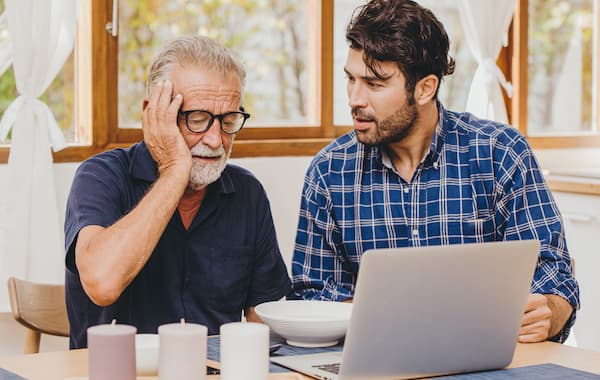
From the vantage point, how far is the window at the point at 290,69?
3428mm

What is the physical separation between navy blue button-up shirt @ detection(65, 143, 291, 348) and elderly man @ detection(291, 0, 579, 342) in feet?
0.43

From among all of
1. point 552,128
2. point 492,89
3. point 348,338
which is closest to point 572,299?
point 348,338

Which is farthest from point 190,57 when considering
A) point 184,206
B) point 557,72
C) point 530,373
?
point 557,72

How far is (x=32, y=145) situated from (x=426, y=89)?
1.35 metres

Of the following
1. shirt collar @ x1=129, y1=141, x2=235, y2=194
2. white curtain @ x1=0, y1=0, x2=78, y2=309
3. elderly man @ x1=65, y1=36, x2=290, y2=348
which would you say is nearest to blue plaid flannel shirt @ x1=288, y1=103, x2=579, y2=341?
elderly man @ x1=65, y1=36, x2=290, y2=348

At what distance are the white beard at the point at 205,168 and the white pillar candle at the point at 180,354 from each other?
73 centimetres

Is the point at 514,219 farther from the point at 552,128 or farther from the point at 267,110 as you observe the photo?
the point at 552,128

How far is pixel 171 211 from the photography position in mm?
2053

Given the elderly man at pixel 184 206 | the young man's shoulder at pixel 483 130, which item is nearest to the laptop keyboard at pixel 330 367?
the elderly man at pixel 184 206

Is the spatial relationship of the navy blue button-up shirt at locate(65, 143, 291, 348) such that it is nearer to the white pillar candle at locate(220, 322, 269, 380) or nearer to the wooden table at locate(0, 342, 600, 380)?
the wooden table at locate(0, 342, 600, 380)

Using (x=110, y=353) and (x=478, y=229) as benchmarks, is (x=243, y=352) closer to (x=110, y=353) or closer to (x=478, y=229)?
(x=110, y=353)

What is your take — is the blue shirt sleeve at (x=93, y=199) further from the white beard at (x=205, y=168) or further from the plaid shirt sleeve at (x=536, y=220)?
the plaid shirt sleeve at (x=536, y=220)

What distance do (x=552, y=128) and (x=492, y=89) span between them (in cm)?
50

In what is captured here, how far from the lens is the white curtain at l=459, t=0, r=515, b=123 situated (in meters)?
4.17
